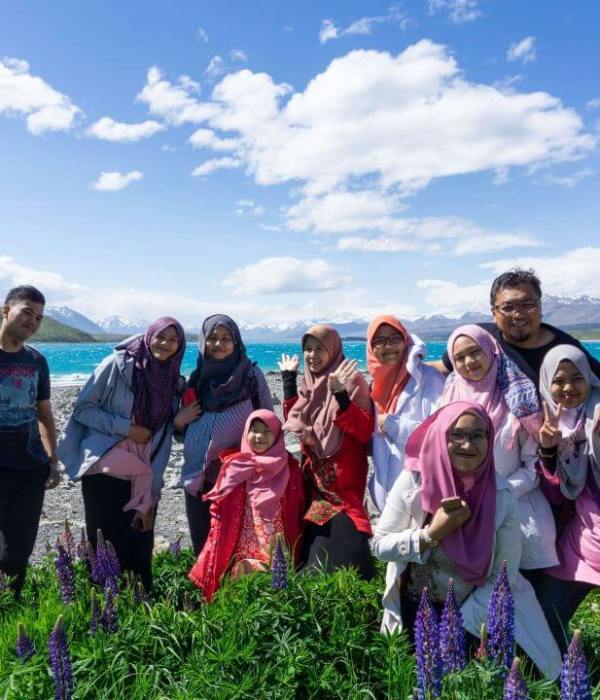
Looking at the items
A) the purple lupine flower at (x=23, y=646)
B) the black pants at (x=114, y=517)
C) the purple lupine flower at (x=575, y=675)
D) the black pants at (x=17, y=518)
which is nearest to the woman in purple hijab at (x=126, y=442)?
the black pants at (x=114, y=517)

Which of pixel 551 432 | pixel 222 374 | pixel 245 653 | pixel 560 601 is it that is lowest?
pixel 560 601

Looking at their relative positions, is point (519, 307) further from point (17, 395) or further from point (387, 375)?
point (17, 395)

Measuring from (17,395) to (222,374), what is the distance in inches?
70.3

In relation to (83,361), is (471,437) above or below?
above

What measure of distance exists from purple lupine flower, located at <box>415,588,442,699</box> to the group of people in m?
1.00

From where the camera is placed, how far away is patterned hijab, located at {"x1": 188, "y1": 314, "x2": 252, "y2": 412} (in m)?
5.27

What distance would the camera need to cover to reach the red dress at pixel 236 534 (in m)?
4.73

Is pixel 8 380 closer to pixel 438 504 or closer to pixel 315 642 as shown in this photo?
pixel 315 642

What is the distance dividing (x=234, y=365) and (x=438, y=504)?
8.10ft

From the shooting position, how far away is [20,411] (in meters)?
4.96

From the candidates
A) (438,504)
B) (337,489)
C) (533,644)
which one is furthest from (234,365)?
(533,644)

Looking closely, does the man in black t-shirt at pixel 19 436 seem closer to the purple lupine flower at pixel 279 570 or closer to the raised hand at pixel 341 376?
the raised hand at pixel 341 376

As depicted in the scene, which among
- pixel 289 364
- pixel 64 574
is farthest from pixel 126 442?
pixel 289 364

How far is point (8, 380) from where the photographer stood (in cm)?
487
